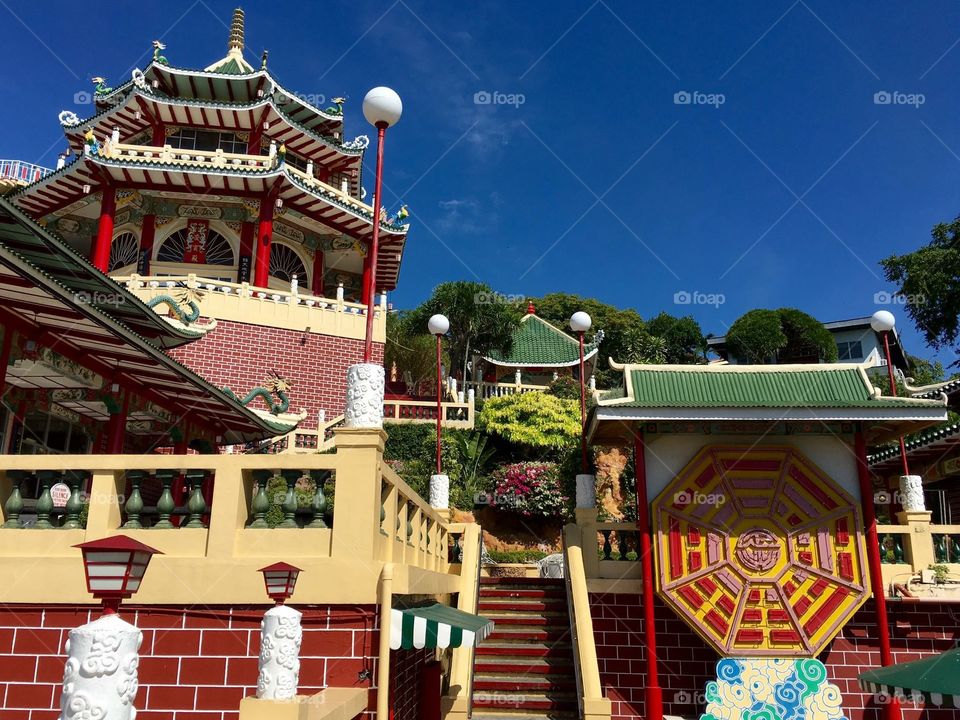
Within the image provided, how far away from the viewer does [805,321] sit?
45.0 meters

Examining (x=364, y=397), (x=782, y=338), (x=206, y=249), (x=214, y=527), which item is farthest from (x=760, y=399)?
(x=782, y=338)

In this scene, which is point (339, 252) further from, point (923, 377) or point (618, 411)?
point (923, 377)

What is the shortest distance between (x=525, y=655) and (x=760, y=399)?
536cm

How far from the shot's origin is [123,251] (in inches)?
1101

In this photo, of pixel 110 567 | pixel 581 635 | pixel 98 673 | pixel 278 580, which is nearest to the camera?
pixel 98 673

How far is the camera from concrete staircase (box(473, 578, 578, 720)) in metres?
10.1

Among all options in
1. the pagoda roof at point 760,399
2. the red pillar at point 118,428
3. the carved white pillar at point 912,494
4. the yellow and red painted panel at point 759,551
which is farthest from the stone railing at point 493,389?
the red pillar at point 118,428

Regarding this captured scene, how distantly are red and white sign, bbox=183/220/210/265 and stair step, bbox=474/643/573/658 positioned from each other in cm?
2051

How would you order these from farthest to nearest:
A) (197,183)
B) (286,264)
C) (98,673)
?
(286,264) → (197,183) → (98,673)

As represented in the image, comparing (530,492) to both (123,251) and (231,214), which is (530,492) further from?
(123,251)

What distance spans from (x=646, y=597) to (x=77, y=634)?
8865 mm

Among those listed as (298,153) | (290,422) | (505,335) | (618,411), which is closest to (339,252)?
(298,153)

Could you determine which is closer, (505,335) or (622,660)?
(622,660)

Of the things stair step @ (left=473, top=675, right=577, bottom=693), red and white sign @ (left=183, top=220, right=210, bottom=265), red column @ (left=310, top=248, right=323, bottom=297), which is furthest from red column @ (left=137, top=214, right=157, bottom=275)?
stair step @ (left=473, top=675, right=577, bottom=693)
